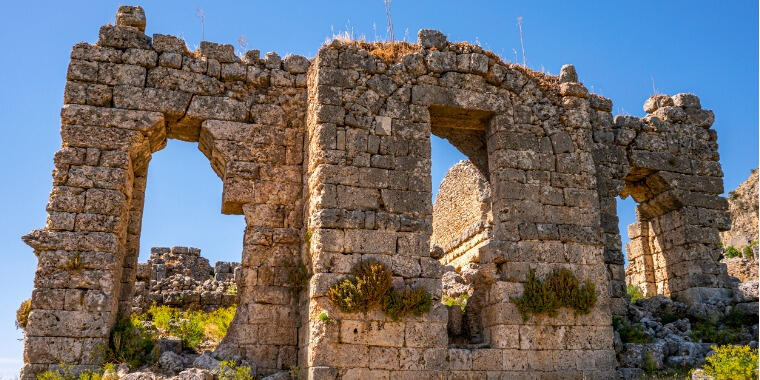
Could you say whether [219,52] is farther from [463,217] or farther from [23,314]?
[463,217]

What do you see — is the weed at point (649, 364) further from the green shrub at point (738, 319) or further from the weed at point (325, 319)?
the weed at point (325, 319)

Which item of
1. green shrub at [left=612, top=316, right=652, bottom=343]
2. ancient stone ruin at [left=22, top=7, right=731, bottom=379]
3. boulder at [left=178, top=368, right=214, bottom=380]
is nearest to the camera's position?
boulder at [left=178, top=368, right=214, bottom=380]

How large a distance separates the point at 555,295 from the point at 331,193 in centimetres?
331

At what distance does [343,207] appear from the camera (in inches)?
357

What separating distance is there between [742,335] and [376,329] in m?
6.45

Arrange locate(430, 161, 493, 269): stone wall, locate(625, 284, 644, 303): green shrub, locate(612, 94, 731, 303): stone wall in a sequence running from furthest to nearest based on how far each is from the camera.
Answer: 1. locate(625, 284, 644, 303): green shrub
2. locate(430, 161, 493, 269): stone wall
3. locate(612, 94, 731, 303): stone wall

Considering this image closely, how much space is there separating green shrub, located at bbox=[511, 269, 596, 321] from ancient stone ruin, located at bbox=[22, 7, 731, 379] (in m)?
0.13

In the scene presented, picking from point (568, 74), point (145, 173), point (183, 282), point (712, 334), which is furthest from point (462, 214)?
point (145, 173)

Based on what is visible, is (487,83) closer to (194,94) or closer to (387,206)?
(387,206)

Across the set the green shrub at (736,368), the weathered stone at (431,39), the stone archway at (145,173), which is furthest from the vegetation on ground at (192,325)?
the green shrub at (736,368)

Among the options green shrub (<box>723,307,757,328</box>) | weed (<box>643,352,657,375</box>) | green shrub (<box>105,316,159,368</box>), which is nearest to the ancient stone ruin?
green shrub (<box>105,316,159,368</box>)

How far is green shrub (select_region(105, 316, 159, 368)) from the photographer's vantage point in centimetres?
890

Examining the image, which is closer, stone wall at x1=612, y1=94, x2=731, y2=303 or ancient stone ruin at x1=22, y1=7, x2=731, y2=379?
ancient stone ruin at x1=22, y1=7, x2=731, y2=379

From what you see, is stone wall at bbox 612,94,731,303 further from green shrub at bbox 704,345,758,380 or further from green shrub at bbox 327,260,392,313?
green shrub at bbox 327,260,392,313
